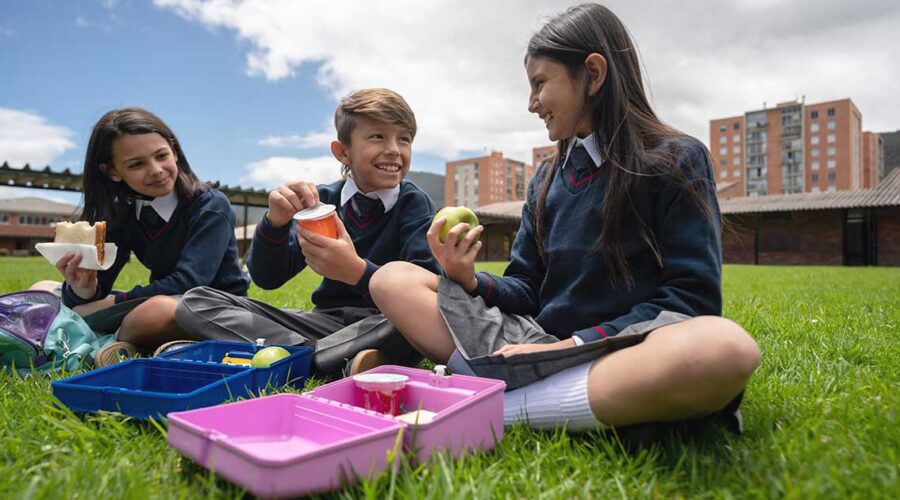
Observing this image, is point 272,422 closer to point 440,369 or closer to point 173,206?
point 440,369

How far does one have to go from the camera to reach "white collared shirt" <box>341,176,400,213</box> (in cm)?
232

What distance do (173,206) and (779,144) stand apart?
3026 inches

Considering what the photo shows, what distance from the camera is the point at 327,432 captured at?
1.19 meters

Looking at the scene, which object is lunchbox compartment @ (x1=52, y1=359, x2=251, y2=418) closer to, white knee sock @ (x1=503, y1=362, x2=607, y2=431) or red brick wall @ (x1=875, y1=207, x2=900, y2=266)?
white knee sock @ (x1=503, y1=362, x2=607, y2=431)

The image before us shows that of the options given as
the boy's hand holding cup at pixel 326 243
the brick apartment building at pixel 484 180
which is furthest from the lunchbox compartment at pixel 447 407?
the brick apartment building at pixel 484 180

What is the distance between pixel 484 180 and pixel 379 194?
3122 inches

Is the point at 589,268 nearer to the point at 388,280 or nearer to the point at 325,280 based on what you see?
the point at 388,280

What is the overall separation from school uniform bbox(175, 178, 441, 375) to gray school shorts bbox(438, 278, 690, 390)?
0.48 metres

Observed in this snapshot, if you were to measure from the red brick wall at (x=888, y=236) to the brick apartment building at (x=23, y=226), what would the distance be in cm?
4950

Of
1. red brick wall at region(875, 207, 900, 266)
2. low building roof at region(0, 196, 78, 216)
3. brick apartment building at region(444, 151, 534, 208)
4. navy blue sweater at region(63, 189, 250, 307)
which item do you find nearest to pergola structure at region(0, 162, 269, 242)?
navy blue sweater at region(63, 189, 250, 307)

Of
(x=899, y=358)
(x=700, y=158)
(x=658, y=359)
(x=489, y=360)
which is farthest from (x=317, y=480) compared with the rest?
(x=899, y=358)

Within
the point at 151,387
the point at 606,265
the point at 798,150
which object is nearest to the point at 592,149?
the point at 606,265

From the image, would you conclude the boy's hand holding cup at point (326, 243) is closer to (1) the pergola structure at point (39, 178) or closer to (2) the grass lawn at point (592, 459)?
(2) the grass lawn at point (592, 459)

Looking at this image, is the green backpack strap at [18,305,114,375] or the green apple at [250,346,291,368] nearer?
the green apple at [250,346,291,368]
